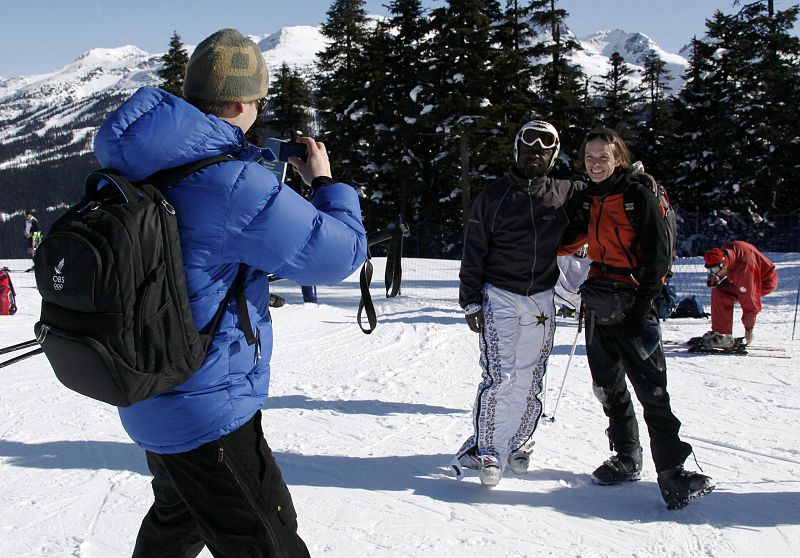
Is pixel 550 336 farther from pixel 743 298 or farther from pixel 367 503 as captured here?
pixel 743 298

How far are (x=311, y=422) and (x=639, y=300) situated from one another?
2.67 metres

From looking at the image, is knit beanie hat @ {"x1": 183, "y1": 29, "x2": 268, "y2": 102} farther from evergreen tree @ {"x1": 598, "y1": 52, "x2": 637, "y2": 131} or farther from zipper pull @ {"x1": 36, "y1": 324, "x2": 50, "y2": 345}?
evergreen tree @ {"x1": 598, "y1": 52, "x2": 637, "y2": 131}

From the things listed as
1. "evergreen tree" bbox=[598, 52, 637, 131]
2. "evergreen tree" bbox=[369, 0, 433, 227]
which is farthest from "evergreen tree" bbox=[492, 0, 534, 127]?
"evergreen tree" bbox=[598, 52, 637, 131]

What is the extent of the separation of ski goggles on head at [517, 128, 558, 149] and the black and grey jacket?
0.60ft

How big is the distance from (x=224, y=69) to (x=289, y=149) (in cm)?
31

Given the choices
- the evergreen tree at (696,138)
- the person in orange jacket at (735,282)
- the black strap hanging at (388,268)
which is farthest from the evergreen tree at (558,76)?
the black strap hanging at (388,268)

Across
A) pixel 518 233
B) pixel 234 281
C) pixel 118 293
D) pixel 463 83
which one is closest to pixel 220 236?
pixel 234 281

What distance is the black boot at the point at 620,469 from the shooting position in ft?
12.2

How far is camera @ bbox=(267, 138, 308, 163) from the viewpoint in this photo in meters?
1.98

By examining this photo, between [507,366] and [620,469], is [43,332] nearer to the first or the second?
[507,366]

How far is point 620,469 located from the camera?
3742mm

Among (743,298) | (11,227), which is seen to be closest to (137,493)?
(743,298)

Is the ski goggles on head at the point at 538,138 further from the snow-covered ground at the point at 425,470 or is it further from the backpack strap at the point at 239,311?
the backpack strap at the point at 239,311

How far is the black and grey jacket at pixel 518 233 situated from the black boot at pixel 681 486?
1.19 meters
